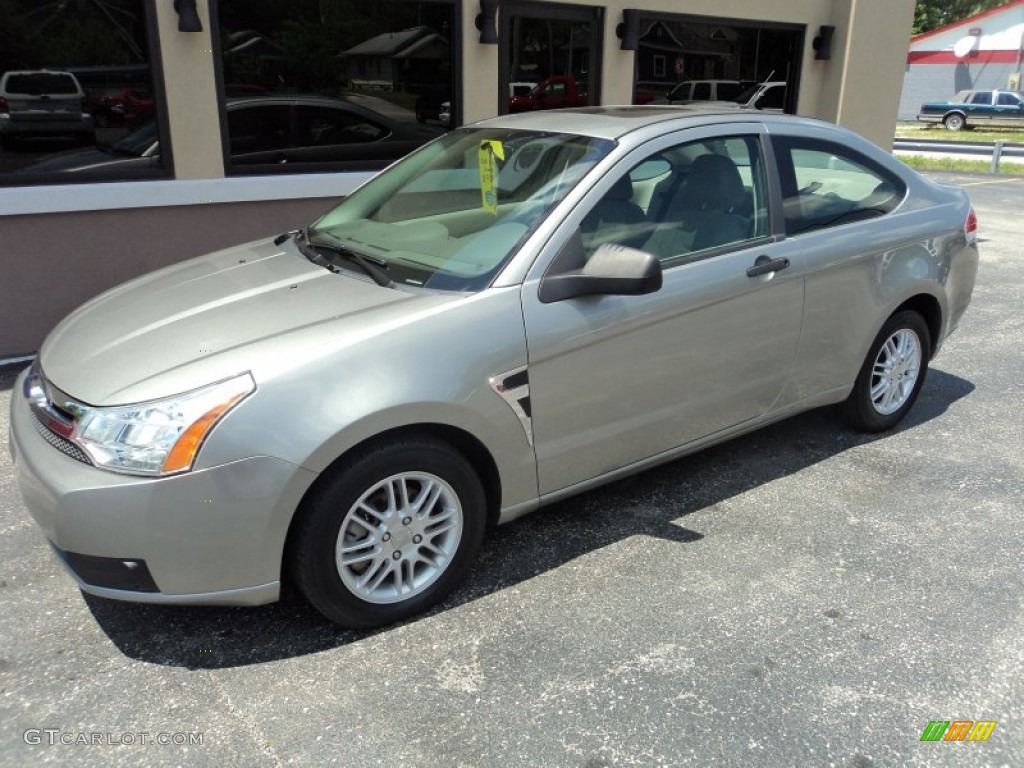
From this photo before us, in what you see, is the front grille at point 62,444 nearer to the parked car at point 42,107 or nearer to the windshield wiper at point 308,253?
the windshield wiper at point 308,253

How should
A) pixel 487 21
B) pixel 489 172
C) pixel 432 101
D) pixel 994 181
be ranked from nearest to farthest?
pixel 489 172 → pixel 487 21 → pixel 432 101 → pixel 994 181

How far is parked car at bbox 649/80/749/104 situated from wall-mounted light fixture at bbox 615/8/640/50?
2.79 feet

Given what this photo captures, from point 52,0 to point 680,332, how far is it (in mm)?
4863

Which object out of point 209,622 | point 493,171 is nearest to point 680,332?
point 493,171

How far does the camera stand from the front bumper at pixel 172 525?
95.0 inches

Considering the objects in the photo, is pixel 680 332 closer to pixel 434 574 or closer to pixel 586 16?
pixel 434 574

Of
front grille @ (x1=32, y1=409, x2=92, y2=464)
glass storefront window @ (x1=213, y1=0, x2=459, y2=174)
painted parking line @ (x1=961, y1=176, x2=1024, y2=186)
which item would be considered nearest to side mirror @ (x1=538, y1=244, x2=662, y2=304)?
front grille @ (x1=32, y1=409, x2=92, y2=464)

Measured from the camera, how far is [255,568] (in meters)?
2.56

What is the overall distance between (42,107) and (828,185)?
5040 mm

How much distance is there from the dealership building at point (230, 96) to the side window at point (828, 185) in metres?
3.95

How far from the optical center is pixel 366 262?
321 cm

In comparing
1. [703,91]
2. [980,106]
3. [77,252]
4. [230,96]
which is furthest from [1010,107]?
[77,252]
